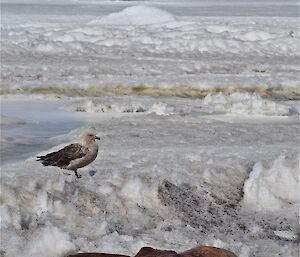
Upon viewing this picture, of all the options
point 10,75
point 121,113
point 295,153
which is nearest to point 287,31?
point 10,75

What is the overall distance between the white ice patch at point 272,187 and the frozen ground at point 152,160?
10 mm

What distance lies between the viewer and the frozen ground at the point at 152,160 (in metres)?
4.53

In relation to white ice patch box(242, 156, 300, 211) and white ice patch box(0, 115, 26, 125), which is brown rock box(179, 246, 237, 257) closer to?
white ice patch box(242, 156, 300, 211)

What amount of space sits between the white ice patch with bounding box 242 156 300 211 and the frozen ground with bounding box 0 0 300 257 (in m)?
0.01

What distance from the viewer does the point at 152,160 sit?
6008 mm

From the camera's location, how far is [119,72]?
13797 mm

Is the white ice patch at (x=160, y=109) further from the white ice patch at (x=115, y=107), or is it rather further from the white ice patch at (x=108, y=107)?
the white ice patch at (x=108, y=107)

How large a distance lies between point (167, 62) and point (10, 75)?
399 cm

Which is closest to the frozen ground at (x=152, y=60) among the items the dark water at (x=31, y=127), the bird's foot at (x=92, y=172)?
the dark water at (x=31, y=127)

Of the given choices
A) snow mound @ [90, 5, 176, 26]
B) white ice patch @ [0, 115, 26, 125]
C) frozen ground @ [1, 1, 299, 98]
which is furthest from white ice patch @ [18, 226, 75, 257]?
snow mound @ [90, 5, 176, 26]

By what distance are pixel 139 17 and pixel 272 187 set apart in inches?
980

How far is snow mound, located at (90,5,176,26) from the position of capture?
28928 mm

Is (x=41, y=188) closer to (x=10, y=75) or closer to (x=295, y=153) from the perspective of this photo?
(x=295, y=153)

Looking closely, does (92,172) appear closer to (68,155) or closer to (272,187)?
(68,155)
